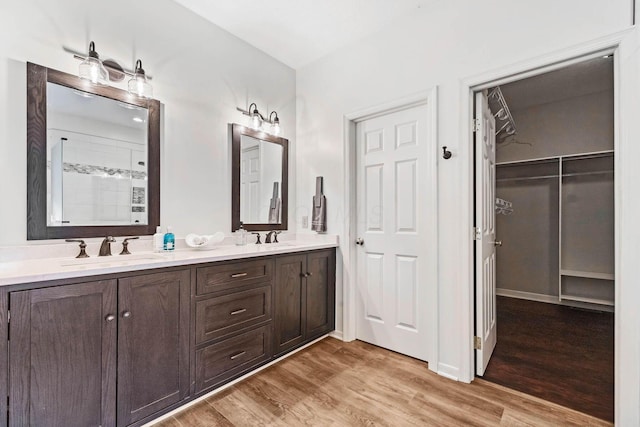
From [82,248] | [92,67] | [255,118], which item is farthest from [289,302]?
[92,67]

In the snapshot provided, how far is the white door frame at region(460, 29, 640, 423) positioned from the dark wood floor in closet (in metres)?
0.31

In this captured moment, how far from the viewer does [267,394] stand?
1.93 meters

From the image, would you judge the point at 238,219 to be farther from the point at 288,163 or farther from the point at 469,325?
the point at 469,325

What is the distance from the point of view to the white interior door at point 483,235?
83.7 inches

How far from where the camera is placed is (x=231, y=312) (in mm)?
1994

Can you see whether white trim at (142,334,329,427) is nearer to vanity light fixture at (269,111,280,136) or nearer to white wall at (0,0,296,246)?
white wall at (0,0,296,246)

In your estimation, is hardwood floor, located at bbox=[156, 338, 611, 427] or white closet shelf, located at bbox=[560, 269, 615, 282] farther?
white closet shelf, located at bbox=[560, 269, 615, 282]

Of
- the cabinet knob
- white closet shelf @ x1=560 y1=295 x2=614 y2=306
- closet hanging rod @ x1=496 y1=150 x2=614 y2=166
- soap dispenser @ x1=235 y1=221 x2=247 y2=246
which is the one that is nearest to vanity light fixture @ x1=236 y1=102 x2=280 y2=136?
soap dispenser @ x1=235 y1=221 x2=247 y2=246

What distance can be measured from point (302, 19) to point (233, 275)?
212 cm

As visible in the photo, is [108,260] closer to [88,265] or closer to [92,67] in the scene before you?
[88,265]

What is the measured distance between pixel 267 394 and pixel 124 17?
106 inches

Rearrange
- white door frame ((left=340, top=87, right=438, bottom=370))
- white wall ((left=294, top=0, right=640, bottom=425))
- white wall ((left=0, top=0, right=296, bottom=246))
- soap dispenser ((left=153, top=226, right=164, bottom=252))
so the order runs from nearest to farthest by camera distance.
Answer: white wall ((left=0, top=0, right=296, bottom=246)), white wall ((left=294, top=0, right=640, bottom=425)), soap dispenser ((left=153, top=226, right=164, bottom=252)), white door frame ((left=340, top=87, right=438, bottom=370))

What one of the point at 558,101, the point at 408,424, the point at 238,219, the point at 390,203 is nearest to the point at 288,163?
the point at 238,219

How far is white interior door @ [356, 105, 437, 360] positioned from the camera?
2.39 m
